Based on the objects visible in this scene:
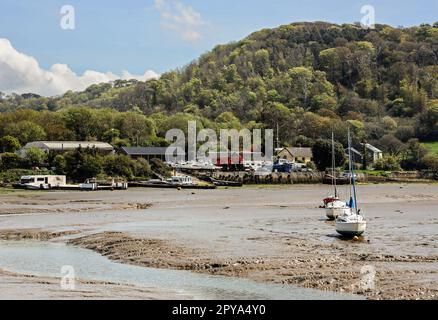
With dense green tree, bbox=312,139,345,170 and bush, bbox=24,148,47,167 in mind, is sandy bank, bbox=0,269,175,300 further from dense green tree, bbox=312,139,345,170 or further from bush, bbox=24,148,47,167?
dense green tree, bbox=312,139,345,170

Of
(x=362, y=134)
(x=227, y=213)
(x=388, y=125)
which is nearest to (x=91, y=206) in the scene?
(x=227, y=213)

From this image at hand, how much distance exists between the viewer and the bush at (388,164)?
14325 centimetres

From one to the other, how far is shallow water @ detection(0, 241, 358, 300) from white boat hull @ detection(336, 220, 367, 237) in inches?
560

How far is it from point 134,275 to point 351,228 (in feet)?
52.9

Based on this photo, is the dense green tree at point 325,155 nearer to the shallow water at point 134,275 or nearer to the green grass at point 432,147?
the green grass at point 432,147

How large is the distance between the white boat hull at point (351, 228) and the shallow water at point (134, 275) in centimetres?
1423

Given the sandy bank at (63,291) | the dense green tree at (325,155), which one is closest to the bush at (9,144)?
the dense green tree at (325,155)

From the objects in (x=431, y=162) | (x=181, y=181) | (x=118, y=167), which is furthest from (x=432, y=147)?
(x=118, y=167)

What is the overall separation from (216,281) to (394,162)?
122362 millimetres

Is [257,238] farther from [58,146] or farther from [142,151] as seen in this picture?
[142,151]
